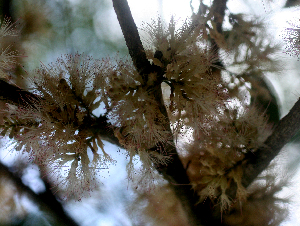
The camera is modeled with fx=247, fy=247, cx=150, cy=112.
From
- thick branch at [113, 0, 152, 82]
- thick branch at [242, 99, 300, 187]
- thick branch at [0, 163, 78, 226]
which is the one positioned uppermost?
thick branch at [113, 0, 152, 82]

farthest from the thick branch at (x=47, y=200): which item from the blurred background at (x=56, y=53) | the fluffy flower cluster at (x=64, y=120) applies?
the fluffy flower cluster at (x=64, y=120)

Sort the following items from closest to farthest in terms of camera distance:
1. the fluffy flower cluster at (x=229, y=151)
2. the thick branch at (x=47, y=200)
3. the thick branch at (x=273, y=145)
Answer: the thick branch at (x=273, y=145) → the fluffy flower cluster at (x=229, y=151) → the thick branch at (x=47, y=200)

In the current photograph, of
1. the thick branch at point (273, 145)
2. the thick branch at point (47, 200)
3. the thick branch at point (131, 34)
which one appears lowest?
the thick branch at point (273, 145)

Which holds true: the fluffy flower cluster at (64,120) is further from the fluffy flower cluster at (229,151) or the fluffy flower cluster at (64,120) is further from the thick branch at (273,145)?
the thick branch at (273,145)

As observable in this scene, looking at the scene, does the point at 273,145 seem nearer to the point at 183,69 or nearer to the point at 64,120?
the point at 183,69

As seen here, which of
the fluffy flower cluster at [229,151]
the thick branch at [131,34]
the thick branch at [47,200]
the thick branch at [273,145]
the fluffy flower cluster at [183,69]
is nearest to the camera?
the fluffy flower cluster at [183,69]

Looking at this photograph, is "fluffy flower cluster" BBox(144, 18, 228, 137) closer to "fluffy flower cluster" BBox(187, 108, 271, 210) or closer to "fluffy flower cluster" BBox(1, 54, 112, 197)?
"fluffy flower cluster" BBox(1, 54, 112, 197)

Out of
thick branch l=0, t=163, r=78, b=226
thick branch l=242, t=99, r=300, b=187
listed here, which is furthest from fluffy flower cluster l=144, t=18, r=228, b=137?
thick branch l=0, t=163, r=78, b=226

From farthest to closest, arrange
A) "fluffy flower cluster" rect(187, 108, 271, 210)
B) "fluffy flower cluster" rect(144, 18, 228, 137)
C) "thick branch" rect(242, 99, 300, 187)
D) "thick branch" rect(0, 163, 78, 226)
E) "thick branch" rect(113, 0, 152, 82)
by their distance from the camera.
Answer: "thick branch" rect(0, 163, 78, 226), "fluffy flower cluster" rect(187, 108, 271, 210), "thick branch" rect(242, 99, 300, 187), "thick branch" rect(113, 0, 152, 82), "fluffy flower cluster" rect(144, 18, 228, 137)
